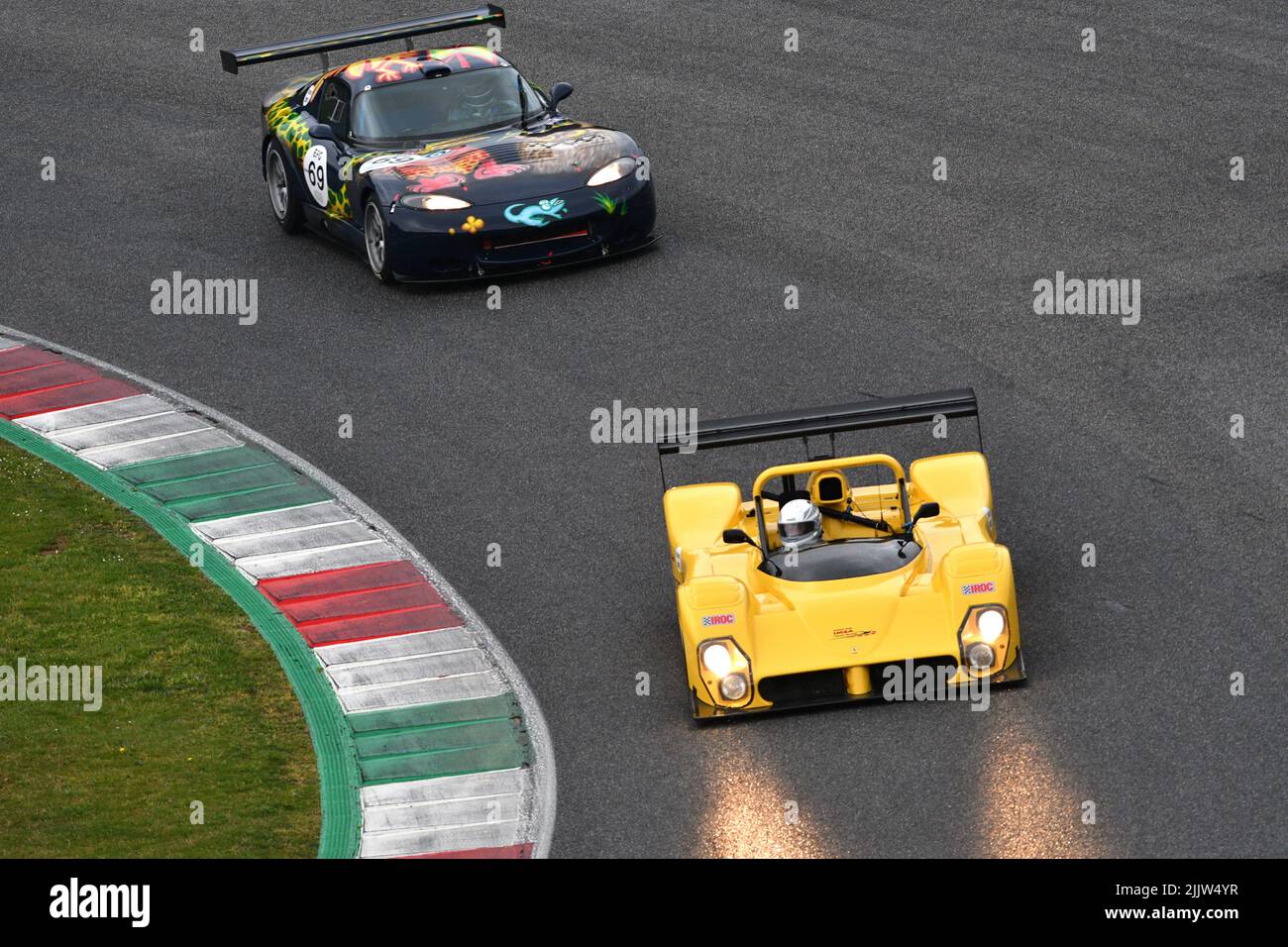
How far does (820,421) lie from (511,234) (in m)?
5.56

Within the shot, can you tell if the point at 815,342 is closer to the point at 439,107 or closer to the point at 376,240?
the point at 376,240

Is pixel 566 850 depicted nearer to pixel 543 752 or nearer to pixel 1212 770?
pixel 543 752

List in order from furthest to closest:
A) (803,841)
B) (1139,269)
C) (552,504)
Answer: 1. (1139,269)
2. (552,504)
3. (803,841)

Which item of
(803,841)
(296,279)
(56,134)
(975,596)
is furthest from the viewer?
(56,134)

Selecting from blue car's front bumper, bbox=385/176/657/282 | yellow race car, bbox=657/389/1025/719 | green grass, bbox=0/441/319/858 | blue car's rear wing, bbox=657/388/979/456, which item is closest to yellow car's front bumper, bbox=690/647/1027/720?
yellow race car, bbox=657/389/1025/719

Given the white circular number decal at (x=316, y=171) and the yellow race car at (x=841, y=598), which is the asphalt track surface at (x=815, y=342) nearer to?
the yellow race car at (x=841, y=598)

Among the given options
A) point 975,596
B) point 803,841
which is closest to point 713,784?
point 803,841

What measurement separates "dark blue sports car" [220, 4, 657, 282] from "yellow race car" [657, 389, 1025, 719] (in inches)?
206

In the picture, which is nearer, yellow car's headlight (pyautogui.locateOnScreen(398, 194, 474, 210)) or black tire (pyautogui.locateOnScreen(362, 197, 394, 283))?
yellow car's headlight (pyautogui.locateOnScreen(398, 194, 474, 210))

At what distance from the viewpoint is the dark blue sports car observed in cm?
1541

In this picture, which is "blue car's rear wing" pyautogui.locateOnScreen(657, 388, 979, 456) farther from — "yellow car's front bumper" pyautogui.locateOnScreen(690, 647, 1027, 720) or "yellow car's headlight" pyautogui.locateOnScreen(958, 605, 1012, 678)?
"yellow car's front bumper" pyautogui.locateOnScreen(690, 647, 1027, 720)

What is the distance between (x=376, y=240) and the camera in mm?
15883

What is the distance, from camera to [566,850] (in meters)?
9.04

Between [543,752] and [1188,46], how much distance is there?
1355 cm
